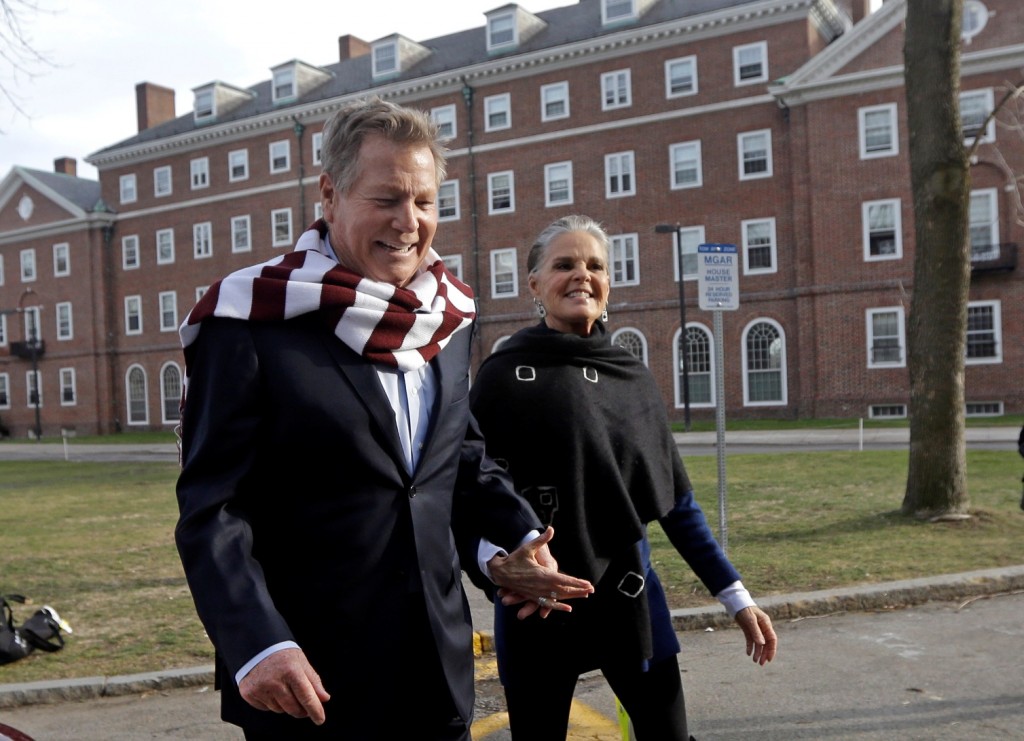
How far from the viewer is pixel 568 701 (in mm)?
3008

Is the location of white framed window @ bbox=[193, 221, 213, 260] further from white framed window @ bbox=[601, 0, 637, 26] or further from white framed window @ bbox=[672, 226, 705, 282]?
white framed window @ bbox=[672, 226, 705, 282]

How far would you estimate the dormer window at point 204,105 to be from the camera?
49500 mm

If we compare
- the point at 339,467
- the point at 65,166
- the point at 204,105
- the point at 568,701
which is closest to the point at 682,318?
the point at 204,105

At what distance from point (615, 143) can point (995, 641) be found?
33.8 metres

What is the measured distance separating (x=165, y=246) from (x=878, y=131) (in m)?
34.8

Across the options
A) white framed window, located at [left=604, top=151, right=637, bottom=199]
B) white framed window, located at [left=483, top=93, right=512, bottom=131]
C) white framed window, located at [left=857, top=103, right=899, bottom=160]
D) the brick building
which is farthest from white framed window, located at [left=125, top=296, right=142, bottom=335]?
white framed window, located at [left=857, top=103, right=899, bottom=160]

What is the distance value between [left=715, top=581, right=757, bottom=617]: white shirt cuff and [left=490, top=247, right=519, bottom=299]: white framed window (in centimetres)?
3730

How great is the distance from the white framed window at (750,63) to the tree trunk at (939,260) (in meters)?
26.6

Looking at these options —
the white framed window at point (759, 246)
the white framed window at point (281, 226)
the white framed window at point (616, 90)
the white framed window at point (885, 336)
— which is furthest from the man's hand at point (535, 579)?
the white framed window at point (281, 226)

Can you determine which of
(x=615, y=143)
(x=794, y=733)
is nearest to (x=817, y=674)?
(x=794, y=733)

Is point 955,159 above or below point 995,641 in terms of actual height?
above

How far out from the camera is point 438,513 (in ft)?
7.27

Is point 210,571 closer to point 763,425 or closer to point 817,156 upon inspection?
point 763,425

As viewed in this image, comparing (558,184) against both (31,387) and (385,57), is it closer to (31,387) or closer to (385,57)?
(385,57)
